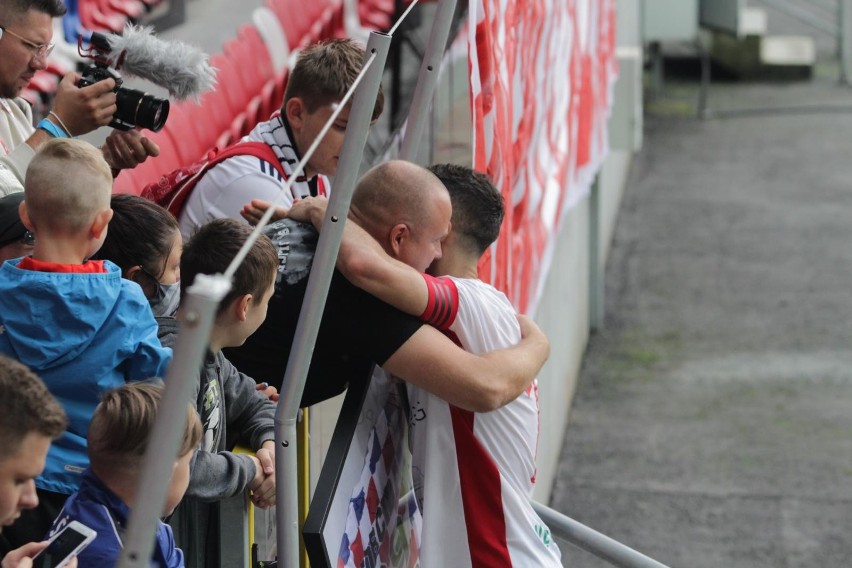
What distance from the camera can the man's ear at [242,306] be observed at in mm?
2453

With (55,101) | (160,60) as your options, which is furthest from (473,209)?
(55,101)

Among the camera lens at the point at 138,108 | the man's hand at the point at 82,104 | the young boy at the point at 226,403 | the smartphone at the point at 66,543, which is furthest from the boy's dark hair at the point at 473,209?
the smartphone at the point at 66,543

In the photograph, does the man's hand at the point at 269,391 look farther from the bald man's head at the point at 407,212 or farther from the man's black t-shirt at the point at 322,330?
the bald man's head at the point at 407,212

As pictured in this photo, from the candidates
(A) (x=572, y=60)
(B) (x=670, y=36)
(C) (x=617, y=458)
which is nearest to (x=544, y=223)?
(A) (x=572, y=60)

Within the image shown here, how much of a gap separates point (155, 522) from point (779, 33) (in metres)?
21.0

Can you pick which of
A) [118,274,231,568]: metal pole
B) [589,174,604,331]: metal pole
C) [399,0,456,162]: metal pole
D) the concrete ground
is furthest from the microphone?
[589,174,604,331]: metal pole

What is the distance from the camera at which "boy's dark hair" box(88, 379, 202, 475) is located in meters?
2.06

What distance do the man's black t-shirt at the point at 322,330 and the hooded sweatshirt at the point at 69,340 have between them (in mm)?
495

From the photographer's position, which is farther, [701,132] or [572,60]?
[701,132]

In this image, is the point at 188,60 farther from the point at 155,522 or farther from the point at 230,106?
the point at 230,106

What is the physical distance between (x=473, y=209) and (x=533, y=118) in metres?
2.44

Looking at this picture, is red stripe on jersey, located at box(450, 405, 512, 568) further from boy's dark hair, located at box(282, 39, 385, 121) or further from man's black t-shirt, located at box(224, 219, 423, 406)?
boy's dark hair, located at box(282, 39, 385, 121)

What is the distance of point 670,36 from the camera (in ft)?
47.5

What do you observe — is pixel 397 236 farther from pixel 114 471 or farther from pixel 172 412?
pixel 172 412
